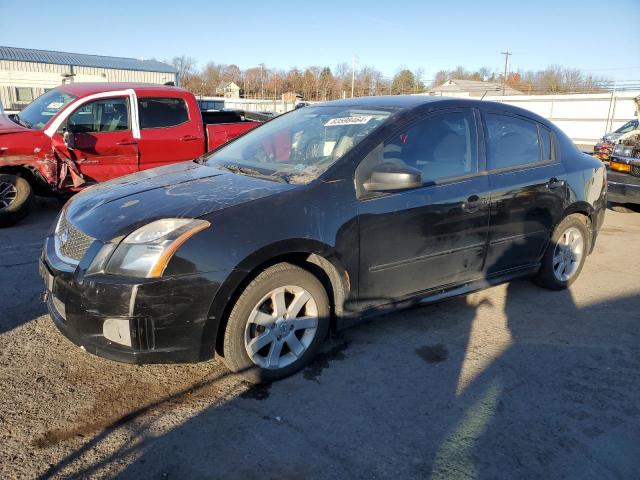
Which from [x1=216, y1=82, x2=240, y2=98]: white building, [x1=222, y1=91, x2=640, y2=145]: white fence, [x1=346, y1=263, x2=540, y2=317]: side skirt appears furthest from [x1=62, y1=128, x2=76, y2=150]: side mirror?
[x1=216, y1=82, x2=240, y2=98]: white building

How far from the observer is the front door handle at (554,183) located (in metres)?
4.34

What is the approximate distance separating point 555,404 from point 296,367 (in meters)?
1.54

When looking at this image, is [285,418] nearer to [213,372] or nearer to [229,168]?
[213,372]

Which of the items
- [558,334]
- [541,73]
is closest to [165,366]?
[558,334]

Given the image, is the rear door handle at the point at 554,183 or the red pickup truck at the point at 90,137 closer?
the rear door handle at the point at 554,183

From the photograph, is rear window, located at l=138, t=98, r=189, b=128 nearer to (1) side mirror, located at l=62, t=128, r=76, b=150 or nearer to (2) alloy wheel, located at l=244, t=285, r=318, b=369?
(1) side mirror, located at l=62, t=128, r=76, b=150

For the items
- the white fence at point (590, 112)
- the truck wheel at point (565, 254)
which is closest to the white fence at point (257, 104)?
the white fence at point (590, 112)

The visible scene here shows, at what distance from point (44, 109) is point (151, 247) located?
578cm

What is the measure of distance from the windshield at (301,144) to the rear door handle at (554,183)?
165 cm

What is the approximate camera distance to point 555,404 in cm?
298

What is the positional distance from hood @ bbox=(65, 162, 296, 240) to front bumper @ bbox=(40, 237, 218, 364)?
30 cm

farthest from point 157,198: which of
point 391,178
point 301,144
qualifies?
point 391,178

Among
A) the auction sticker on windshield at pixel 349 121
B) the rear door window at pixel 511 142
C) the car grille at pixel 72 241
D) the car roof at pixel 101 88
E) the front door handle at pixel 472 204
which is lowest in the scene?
the car grille at pixel 72 241

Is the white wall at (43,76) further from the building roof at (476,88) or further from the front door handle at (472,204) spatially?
the building roof at (476,88)
